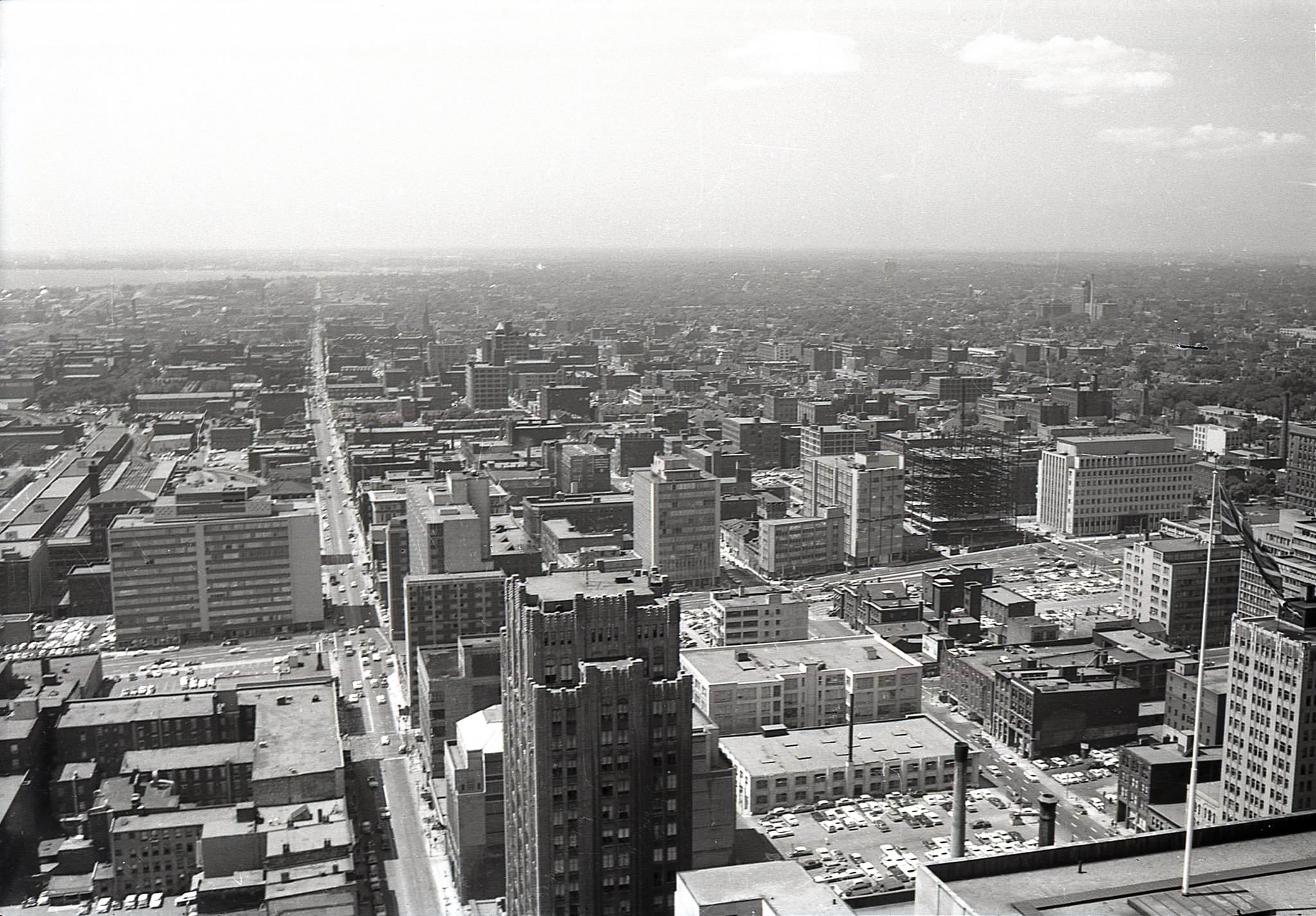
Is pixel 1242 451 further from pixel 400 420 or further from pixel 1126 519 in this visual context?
pixel 400 420

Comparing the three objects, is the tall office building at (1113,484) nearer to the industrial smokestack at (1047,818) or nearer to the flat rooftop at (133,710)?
the flat rooftop at (133,710)

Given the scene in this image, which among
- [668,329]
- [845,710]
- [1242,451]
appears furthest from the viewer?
[668,329]

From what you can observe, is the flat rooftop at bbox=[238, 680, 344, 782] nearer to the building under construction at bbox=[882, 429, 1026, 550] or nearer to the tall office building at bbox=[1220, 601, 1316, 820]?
the tall office building at bbox=[1220, 601, 1316, 820]

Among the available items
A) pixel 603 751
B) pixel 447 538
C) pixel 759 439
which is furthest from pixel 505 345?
pixel 603 751

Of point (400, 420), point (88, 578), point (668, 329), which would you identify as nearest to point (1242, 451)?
point (88, 578)

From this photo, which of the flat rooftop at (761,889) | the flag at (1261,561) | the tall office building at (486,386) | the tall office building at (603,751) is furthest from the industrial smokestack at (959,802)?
the tall office building at (486,386)

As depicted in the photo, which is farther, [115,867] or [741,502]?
[741,502]

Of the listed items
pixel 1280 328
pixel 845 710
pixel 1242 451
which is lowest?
pixel 845 710
